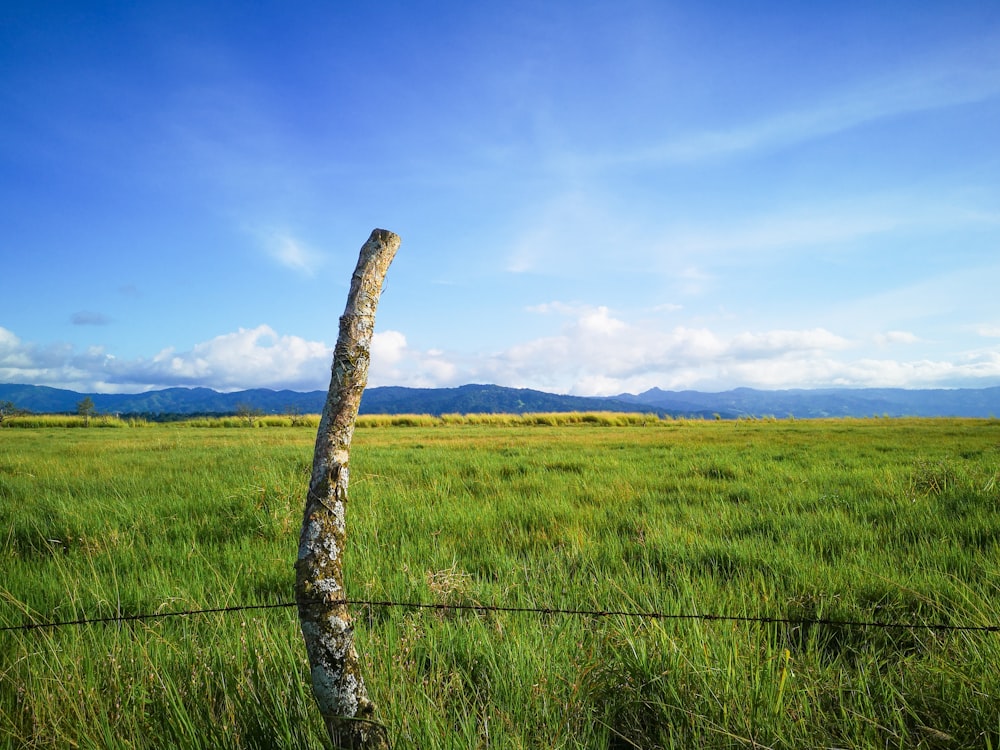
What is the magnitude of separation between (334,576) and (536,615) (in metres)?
1.63

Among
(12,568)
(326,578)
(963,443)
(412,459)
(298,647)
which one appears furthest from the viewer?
(963,443)

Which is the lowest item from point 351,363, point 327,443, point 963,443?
point 963,443

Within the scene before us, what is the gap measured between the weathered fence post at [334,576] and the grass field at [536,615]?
0.21m

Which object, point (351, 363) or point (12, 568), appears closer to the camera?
point (351, 363)

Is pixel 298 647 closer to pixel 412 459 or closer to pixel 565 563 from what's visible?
pixel 565 563

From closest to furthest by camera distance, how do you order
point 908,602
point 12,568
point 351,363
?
1. point 351,363
2. point 908,602
3. point 12,568

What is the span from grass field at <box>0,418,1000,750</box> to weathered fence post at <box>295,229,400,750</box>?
0.68ft

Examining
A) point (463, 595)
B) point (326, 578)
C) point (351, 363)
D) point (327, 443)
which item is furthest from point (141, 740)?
point (463, 595)

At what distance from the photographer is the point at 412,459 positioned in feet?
41.5

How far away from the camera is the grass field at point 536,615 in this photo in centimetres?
206

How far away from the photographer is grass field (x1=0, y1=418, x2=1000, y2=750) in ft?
6.77

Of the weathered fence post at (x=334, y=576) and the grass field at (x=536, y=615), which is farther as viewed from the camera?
the grass field at (x=536, y=615)

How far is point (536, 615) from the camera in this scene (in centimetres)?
300

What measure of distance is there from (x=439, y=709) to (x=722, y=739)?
44.2 inches
